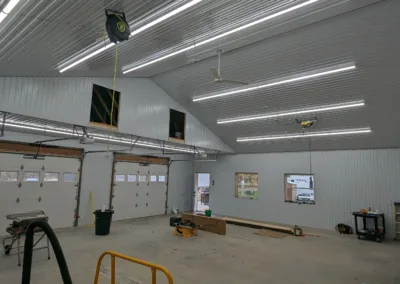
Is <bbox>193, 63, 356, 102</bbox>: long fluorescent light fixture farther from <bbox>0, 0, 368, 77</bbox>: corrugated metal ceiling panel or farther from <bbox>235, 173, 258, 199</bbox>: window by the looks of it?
<bbox>235, 173, 258, 199</bbox>: window

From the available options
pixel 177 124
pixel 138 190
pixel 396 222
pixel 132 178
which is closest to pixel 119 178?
pixel 132 178

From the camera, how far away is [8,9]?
3.03 metres

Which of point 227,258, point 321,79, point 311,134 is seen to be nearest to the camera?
point 227,258

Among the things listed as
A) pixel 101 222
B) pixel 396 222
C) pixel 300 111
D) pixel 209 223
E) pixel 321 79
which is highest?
pixel 321 79

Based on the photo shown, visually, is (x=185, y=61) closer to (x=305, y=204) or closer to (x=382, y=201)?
(x=305, y=204)

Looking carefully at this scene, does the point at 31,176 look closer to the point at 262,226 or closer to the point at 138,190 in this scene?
the point at 138,190

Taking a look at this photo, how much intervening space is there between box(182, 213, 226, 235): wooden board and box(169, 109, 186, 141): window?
301cm

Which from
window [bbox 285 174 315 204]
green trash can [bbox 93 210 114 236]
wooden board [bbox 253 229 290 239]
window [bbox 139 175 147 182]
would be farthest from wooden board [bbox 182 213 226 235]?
window [bbox 285 174 315 204]

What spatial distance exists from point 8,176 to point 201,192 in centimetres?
1007

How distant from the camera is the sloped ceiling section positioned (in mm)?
5254

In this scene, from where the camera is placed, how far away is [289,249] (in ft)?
23.2

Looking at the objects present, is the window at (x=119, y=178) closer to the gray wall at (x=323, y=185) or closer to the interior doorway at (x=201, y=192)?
the interior doorway at (x=201, y=192)

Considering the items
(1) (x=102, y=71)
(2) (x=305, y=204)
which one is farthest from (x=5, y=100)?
(2) (x=305, y=204)

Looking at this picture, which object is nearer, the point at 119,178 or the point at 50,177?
the point at 50,177
